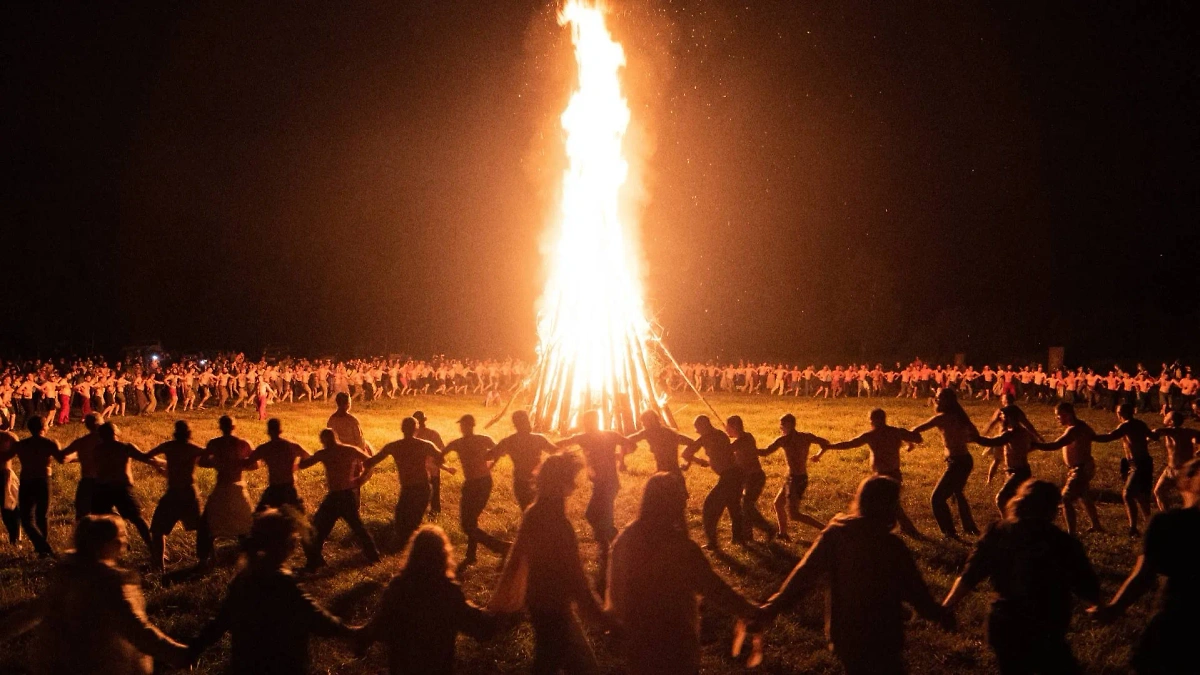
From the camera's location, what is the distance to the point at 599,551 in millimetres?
9039

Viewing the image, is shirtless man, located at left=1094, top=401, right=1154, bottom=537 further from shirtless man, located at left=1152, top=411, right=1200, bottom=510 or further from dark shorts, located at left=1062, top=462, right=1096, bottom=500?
dark shorts, located at left=1062, top=462, right=1096, bottom=500

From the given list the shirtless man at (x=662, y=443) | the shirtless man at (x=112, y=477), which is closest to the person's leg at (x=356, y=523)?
the shirtless man at (x=112, y=477)

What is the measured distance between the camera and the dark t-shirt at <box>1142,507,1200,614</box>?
4887 millimetres

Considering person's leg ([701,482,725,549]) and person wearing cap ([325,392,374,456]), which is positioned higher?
person wearing cap ([325,392,374,456])

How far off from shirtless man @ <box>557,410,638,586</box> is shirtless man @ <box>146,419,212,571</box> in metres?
4.29

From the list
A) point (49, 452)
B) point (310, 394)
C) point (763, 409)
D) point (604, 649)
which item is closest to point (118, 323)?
point (310, 394)

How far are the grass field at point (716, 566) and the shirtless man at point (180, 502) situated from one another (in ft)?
1.22

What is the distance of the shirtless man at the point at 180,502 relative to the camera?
8984mm

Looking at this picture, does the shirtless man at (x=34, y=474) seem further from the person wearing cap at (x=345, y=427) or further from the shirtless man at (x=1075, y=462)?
the shirtless man at (x=1075, y=462)

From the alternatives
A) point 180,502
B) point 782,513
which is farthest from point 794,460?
point 180,502

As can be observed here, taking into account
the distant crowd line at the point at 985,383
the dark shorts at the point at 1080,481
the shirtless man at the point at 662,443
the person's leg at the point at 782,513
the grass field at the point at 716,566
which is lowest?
the grass field at the point at 716,566

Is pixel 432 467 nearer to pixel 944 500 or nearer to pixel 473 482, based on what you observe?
pixel 473 482

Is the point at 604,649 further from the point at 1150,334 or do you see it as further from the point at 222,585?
the point at 1150,334

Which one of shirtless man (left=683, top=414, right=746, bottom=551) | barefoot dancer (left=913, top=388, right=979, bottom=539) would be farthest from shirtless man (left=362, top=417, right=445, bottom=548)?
barefoot dancer (left=913, top=388, right=979, bottom=539)
